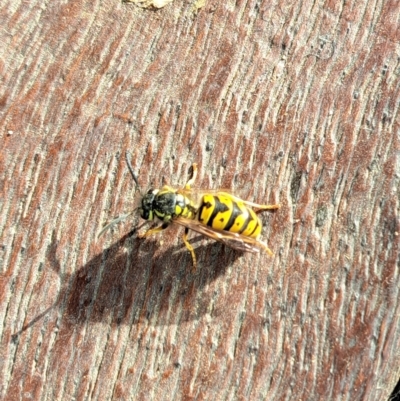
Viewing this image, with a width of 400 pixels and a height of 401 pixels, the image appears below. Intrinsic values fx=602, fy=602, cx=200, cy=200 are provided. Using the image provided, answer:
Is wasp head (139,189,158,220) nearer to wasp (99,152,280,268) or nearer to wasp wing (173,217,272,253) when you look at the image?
wasp (99,152,280,268)

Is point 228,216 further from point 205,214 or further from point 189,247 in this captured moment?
point 189,247

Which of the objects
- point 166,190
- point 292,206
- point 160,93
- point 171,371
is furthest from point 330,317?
point 160,93

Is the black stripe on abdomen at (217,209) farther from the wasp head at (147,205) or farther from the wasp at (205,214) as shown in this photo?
the wasp head at (147,205)

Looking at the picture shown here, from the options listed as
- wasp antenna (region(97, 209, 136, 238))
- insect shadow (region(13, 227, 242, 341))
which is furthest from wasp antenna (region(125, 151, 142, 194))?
insect shadow (region(13, 227, 242, 341))

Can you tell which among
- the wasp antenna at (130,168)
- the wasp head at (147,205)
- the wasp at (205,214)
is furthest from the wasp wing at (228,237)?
the wasp antenna at (130,168)

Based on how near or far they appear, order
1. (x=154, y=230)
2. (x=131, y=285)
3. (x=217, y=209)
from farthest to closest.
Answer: (x=217, y=209) → (x=154, y=230) → (x=131, y=285)

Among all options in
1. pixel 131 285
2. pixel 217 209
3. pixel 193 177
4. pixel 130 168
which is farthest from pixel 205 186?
pixel 131 285
